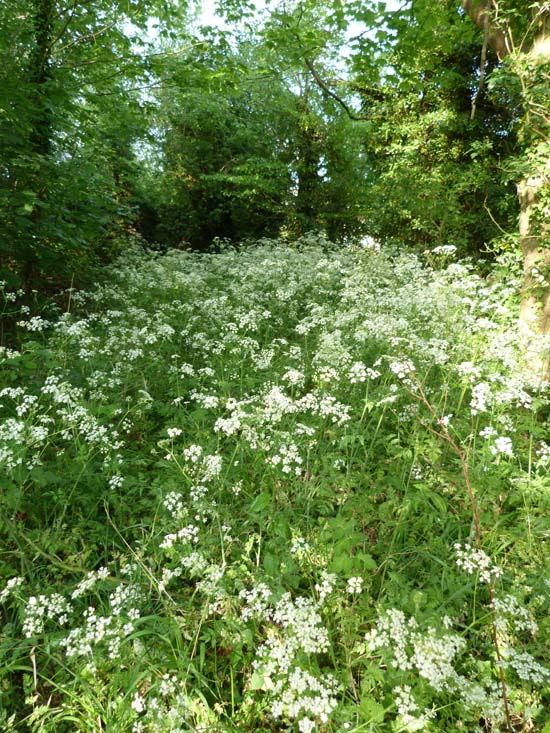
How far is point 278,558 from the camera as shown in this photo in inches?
92.0

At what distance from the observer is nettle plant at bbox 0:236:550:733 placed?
1.75 metres

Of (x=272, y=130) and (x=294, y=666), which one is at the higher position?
(x=272, y=130)

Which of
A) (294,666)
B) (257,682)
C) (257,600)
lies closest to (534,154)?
(257,600)

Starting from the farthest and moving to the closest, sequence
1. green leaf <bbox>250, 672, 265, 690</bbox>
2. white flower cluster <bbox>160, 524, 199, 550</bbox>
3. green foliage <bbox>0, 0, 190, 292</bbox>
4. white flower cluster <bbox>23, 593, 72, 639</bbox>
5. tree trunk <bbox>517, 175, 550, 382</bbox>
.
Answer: tree trunk <bbox>517, 175, 550, 382</bbox> < green foliage <bbox>0, 0, 190, 292</bbox> < white flower cluster <bbox>160, 524, 199, 550</bbox> < white flower cluster <bbox>23, 593, 72, 639</bbox> < green leaf <bbox>250, 672, 265, 690</bbox>

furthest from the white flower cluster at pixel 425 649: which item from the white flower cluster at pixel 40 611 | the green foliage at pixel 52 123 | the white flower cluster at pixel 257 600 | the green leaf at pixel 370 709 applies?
A: the green foliage at pixel 52 123

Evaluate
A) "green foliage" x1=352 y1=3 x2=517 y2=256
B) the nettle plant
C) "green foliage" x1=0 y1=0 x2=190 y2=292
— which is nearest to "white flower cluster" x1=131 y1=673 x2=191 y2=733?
the nettle plant

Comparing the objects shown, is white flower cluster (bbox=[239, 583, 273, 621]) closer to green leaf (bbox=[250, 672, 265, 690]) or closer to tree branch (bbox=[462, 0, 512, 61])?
green leaf (bbox=[250, 672, 265, 690])

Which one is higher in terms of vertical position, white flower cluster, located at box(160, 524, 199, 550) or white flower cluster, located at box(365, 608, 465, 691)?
white flower cluster, located at box(365, 608, 465, 691)

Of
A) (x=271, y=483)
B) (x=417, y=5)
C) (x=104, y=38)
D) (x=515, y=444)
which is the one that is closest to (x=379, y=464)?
(x=271, y=483)

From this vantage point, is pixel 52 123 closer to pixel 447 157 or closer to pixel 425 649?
pixel 425 649

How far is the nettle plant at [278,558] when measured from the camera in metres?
1.75

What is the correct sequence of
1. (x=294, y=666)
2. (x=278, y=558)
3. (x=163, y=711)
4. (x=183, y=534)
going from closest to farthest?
(x=163, y=711)
(x=294, y=666)
(x=183, y=534)
(x=278, y=558)

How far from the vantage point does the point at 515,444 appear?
137 inches

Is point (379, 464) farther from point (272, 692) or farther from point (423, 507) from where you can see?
point (272, 692)
